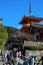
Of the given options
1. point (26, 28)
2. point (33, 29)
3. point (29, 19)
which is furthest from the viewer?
point (29, 19)

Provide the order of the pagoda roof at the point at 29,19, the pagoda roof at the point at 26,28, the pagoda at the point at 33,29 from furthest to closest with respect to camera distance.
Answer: the pagoda roof at the point at 29,19
the pagoda roof at the point at 26,28
the pagoda at the point at 33,29

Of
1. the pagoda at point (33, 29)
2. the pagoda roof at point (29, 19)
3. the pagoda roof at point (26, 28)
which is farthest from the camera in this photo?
the pagoda roof at point (29, 19)

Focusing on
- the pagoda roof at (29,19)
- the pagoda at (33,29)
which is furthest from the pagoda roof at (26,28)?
the pagoda roof at (29,19)

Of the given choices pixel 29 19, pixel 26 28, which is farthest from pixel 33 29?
pixel 29 19

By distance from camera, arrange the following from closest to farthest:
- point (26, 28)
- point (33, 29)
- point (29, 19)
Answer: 1. point (33, 29)
2. point (26, 28)
3. point (29, 19)

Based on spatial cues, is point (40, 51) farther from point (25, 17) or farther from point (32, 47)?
point (25, 17)

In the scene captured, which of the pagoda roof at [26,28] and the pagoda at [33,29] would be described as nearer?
the pagoda at [33,29]

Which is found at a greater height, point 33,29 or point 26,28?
point 26,28

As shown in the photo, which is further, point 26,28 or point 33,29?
point 26,28

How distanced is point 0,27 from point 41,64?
35786 millimetres

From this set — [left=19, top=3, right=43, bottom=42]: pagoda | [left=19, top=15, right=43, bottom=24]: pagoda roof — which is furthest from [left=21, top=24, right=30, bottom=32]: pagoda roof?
[left=19, top=15, right=43, bottom=24]: pagoda roof

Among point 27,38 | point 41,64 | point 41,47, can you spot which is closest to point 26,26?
point 27,38

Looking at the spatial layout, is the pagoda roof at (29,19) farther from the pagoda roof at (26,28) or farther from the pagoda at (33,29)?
the pagoda roof at (26,28)

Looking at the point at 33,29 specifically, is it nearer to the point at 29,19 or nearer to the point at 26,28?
the point at 26,28
